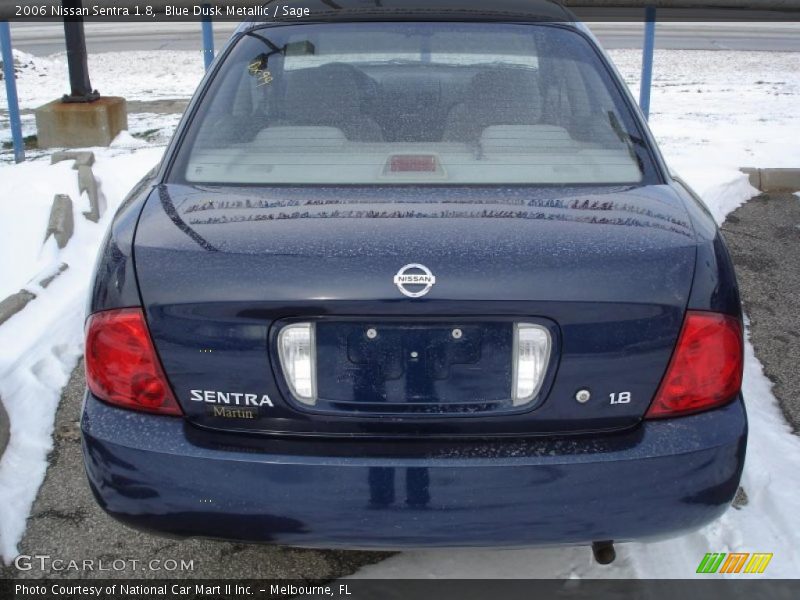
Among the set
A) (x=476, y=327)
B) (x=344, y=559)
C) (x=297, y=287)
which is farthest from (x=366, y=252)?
(x=344, y=559)

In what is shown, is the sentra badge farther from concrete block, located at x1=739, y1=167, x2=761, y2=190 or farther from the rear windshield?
concrete block, located at x1=739, y1=167, x2=761, y2=190

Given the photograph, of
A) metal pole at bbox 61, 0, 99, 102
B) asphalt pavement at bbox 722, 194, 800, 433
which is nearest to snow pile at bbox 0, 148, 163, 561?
metal pole at bbox 61, 0, 99, 102

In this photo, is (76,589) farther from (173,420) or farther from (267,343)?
(267,343)

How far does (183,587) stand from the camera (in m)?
2.70

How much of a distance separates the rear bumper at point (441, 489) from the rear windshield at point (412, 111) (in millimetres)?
813

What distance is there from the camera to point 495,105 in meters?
2.96

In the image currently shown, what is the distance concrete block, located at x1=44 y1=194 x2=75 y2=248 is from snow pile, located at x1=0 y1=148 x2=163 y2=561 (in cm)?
5

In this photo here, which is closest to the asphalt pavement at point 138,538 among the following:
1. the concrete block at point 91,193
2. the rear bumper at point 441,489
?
the rear bumper at point 441,489

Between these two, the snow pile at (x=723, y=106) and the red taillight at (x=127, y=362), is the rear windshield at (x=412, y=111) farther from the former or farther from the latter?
the snow pile at (x=723, y=106)

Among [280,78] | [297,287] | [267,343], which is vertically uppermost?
[280,78]

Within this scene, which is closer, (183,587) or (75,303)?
(183,587)

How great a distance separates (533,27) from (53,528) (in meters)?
2.29

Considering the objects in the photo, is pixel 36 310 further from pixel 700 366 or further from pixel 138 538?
pixel 700 366

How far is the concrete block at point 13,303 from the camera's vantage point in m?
4.29
